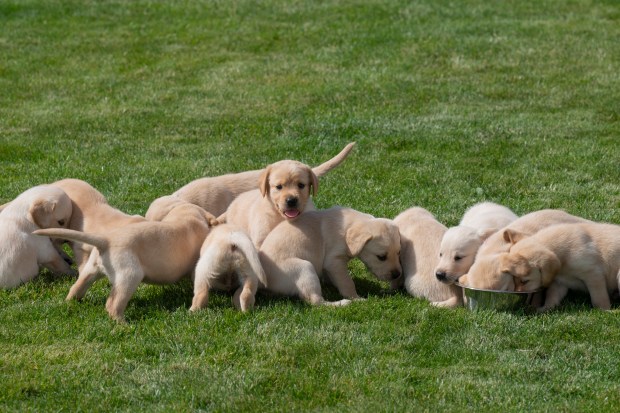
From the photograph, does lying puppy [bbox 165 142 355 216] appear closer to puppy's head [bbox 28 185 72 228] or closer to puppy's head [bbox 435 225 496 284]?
puppy's head [bbox 28 185 72 228]

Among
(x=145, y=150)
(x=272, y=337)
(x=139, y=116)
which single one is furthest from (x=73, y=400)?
(x=139, y=116)

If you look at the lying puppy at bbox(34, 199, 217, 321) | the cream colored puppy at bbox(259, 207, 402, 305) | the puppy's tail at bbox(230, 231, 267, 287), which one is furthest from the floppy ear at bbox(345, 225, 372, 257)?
the lying puppy at bbox(34, 199, 217, 321)

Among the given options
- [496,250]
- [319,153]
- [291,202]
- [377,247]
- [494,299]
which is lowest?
[319,153]

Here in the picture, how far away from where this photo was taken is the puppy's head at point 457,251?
24.3 ft

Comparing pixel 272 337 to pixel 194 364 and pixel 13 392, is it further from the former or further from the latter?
pixel 13 392

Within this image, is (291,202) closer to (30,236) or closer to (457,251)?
(457,251)

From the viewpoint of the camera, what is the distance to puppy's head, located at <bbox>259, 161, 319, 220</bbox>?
818 cm

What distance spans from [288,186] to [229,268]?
1.12m

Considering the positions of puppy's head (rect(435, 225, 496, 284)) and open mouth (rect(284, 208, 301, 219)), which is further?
open mouth (rect(284, 208, 301, 219))

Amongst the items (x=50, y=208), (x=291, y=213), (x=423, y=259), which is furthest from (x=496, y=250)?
(x=50, y=208)

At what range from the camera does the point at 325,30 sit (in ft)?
57.3

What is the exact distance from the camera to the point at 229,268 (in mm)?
7414

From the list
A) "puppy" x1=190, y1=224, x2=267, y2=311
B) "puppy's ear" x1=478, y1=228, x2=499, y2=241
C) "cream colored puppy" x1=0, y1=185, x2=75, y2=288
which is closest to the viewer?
"puppy" x1=190, y1=224, x2=267, y2=311

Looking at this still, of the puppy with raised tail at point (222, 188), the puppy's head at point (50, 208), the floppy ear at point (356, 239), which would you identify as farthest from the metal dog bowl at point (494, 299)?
the puppy's head at point (50, 208)
